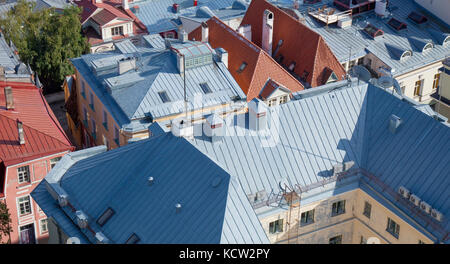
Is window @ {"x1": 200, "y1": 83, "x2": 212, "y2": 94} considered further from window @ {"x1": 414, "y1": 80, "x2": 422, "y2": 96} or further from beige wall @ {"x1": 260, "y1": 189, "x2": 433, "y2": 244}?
window @ {"x1": 414, "y1": 80, "x2": 422, "y2": 96}

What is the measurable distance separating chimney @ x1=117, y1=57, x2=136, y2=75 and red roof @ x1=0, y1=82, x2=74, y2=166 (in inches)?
373

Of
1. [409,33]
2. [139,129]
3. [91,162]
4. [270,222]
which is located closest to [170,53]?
[139,129]

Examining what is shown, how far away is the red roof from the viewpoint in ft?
226

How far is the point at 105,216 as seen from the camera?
179 feet

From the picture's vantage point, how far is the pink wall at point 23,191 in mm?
68688

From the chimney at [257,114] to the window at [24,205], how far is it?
26073 millimetres

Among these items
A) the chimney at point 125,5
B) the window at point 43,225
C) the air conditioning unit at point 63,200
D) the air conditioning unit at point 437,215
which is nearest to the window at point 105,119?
the window at point 43,225

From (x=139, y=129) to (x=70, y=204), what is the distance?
50.5 feet

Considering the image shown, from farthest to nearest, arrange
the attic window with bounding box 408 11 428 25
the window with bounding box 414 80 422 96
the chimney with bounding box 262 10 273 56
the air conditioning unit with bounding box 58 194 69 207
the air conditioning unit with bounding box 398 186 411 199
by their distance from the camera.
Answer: the attic window with bounding box 408 11 428 25 → the window with bounding box 414 80 422 96 → the chimney with bounding box 262 10 273 56 → the air conditioning unit with bounding box 398 186 411 199 → the air conditioning unit with bounding box 58 194 69 207

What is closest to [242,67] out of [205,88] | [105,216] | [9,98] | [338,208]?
[205,88]

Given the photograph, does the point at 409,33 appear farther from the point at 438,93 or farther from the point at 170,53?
the point at 170,53

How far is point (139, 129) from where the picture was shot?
70.5 metres

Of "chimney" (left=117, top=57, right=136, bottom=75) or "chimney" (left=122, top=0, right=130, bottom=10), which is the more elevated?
"chimney" (left=117, top=57, right=136, bottom=75)

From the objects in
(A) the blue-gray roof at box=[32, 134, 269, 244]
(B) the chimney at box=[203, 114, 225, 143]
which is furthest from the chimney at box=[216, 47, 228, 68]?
(A) the blue-gray roof at box=[32, 134, 269, 244]
